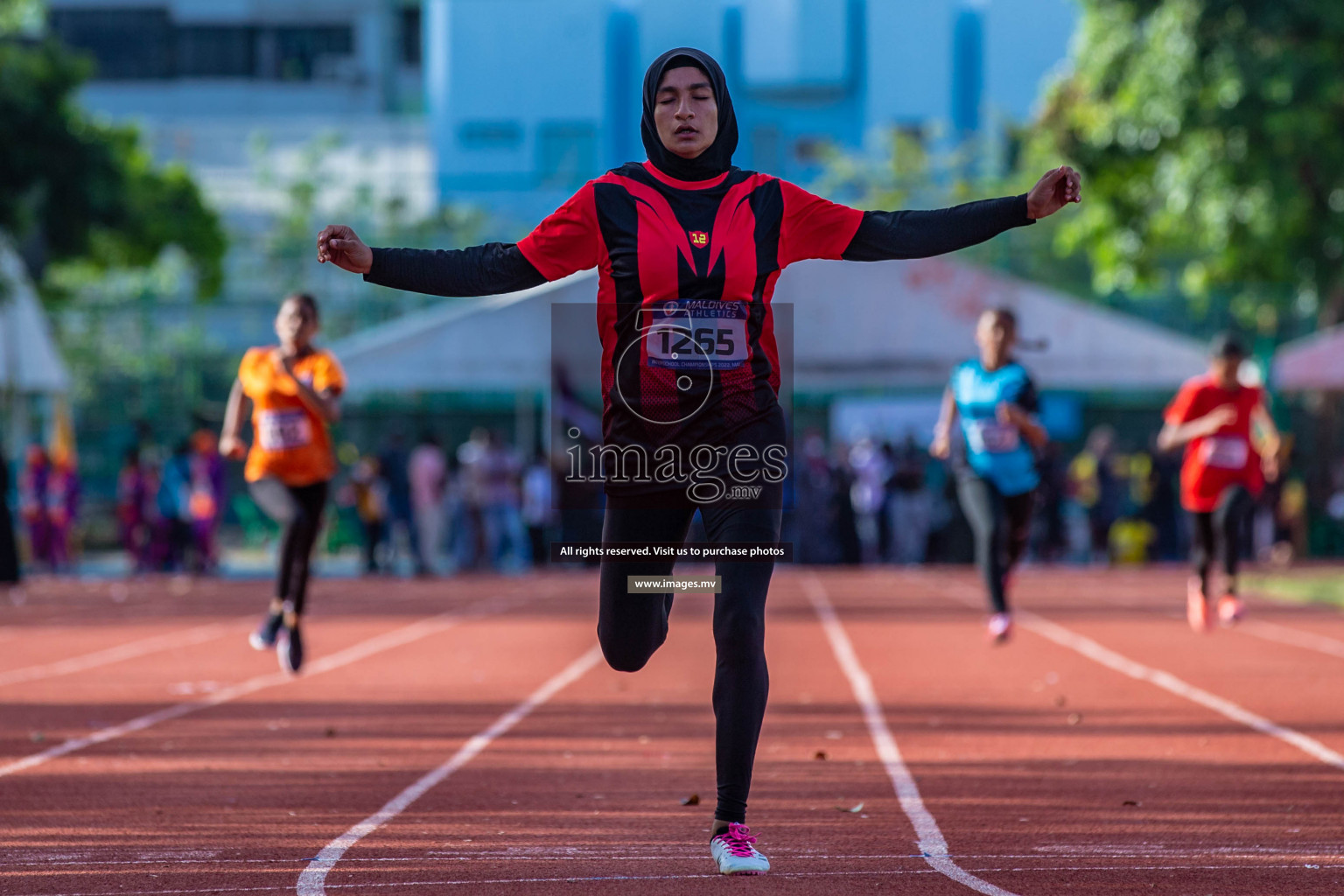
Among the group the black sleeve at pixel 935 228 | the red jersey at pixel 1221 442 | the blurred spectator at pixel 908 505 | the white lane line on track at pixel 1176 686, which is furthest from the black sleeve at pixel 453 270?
the blurred spectator at pixel 908 505

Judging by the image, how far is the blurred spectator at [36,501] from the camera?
2436 centimetres

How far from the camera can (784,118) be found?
57125mm

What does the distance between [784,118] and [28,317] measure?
34819mm

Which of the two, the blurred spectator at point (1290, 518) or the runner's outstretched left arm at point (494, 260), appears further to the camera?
the blurred spectator at point (1290, 518)

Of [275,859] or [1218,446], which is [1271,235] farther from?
[275,859]

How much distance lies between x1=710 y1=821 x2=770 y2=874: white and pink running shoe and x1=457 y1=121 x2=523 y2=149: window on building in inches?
2065

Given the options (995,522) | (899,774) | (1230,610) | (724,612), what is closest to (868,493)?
(1230,610)

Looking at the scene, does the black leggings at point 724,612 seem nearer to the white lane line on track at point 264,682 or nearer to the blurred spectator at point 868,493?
the white lane line on track at point 264,682

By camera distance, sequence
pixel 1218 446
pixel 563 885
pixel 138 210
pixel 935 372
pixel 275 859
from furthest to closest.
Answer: pixel 138 210, pixel 935 372, pixel 1218 446, pixel 275 859, pixel 563 885

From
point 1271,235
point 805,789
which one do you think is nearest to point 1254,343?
point 1271,235

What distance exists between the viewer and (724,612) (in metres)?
4.95

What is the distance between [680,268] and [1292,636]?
10.3 meters

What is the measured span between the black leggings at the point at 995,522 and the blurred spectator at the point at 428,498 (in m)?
13.2

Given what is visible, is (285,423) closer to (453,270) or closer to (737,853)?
(453,270)
